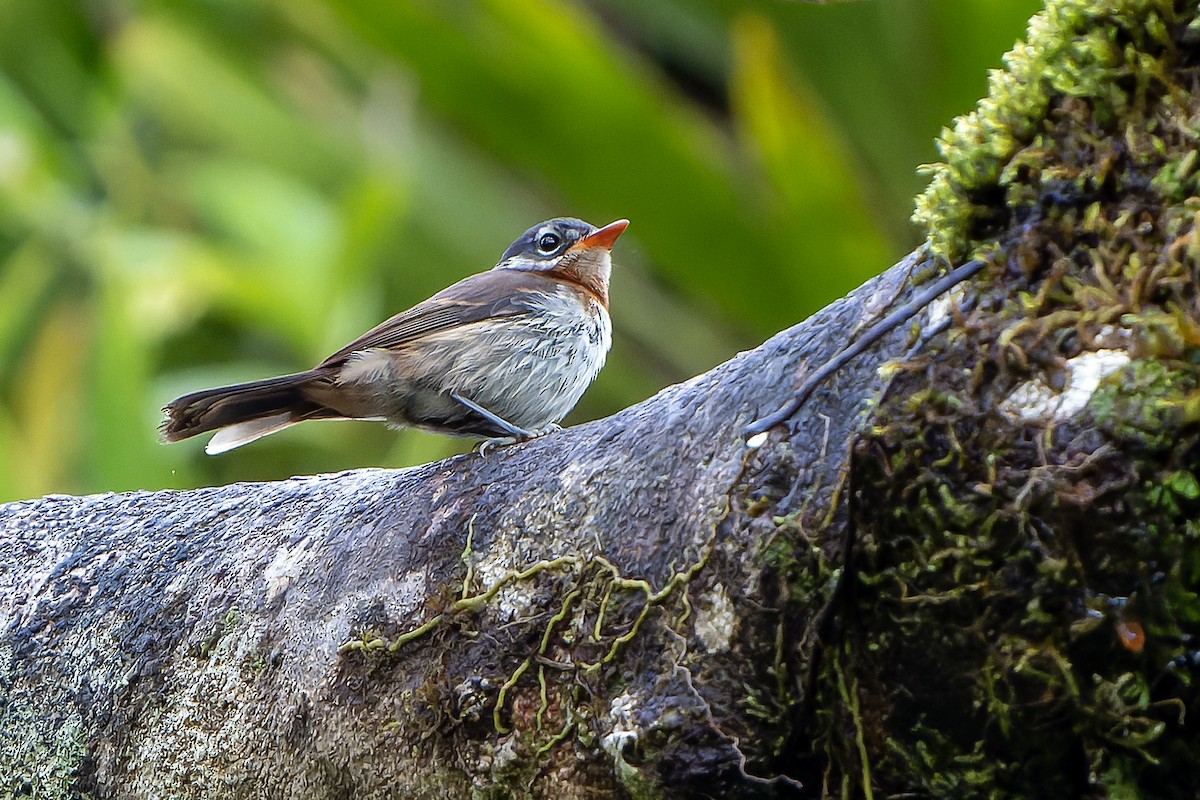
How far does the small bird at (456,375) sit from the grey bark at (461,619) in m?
1.01

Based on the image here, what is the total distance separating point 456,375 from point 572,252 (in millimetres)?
977

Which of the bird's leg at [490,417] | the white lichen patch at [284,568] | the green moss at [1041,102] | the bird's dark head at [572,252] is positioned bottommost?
the white lichen patch at [284,568]

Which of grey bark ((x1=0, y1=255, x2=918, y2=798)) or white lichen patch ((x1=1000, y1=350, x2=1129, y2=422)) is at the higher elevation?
white lichen patch ((x1=1000, y1=350, x2=1129, y2=422))

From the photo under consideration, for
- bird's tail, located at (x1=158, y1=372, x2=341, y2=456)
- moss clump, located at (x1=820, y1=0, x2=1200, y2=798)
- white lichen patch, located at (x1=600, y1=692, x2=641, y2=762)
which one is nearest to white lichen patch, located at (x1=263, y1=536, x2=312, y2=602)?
white lichen patch, located at (x1=600, y1=692, x2=641, y2=762)

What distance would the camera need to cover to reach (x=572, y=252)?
461 centimetres

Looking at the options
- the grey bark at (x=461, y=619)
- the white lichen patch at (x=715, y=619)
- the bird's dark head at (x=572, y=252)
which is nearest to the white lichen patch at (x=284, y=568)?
A: the grey bark at (x=461, y=619)

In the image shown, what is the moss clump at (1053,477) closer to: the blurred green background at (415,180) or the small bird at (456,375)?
the small bird at (456,375)

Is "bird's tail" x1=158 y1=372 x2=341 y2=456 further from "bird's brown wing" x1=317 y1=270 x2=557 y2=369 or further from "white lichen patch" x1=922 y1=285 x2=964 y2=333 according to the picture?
"white lichen patch" x1=922 y1=285 x2=964 y2=333

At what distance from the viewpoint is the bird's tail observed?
3.52 metres

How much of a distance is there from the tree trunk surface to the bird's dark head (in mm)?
2313

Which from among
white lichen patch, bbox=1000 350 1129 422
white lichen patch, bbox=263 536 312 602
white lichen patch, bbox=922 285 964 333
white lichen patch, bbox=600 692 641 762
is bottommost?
white lichen patch, bbox=600 692 641 762

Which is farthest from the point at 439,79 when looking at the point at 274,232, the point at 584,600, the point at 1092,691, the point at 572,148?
the point at 1092,691

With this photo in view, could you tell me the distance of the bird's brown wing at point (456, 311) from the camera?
393cm

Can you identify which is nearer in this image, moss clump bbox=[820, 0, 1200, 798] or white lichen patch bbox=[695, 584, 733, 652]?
moss clump bbox=[820, 0, 1200, 798]
